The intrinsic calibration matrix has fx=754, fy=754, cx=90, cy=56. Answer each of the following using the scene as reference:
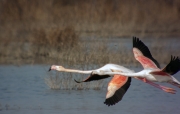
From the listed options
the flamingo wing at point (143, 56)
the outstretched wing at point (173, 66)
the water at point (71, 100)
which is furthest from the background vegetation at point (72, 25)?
the outstretched wing at point (173, 66)

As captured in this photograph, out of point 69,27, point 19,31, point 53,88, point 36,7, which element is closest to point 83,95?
point 53,88

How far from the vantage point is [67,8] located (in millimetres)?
24031

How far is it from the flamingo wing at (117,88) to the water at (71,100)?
1.13 meters

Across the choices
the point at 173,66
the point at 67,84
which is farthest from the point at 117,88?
the point at 67,84

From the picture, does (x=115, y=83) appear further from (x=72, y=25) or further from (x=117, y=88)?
(x=72, y=25)

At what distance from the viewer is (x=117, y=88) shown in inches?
445

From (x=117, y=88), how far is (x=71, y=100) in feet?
8.04

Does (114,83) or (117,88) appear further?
(114,83)

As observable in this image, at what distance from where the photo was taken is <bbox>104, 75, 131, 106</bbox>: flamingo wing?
11078 mm

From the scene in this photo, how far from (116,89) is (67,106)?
6.46ft

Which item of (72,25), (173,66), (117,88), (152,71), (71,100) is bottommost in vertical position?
→ (71,100)

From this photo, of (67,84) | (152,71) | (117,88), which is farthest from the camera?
(67,84)

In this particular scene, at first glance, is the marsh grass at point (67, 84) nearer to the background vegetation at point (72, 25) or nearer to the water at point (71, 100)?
the water at point (71, 100)

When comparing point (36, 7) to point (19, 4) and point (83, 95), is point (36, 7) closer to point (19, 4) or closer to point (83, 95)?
point (19, 4)
